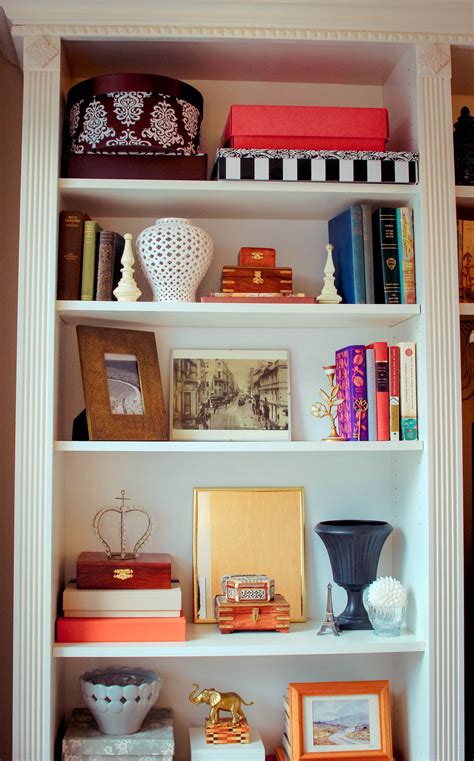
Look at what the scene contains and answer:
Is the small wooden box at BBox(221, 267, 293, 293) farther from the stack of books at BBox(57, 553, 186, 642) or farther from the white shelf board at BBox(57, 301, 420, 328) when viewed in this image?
the stack of books at BBox(57, 553, 186, 642)

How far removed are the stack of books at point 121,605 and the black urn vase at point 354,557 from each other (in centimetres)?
41

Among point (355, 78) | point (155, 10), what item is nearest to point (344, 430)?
point (355, 78)

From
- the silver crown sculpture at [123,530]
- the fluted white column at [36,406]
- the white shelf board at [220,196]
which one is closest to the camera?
the fluted white column at [36,406]

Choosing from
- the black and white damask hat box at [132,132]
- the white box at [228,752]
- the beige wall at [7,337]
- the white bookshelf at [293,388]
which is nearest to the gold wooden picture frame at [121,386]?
the white bookshelf at [293,388]

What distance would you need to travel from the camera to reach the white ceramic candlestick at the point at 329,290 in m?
2.03

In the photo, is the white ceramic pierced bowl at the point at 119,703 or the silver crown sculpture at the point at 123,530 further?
the silver crown sculpture at the point at 123,530

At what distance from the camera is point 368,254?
2025mm

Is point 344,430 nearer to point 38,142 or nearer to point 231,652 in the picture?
point 231,652

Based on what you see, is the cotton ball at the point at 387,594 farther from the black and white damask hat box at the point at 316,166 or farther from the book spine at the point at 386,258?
the black and white damask hat box at the point at 316,166

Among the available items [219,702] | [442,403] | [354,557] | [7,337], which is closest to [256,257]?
[442,403]

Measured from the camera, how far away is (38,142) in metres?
1.91

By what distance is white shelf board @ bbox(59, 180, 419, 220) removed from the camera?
194cm

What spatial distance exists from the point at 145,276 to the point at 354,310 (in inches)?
21.2

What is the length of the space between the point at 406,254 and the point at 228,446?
2.13 ft
